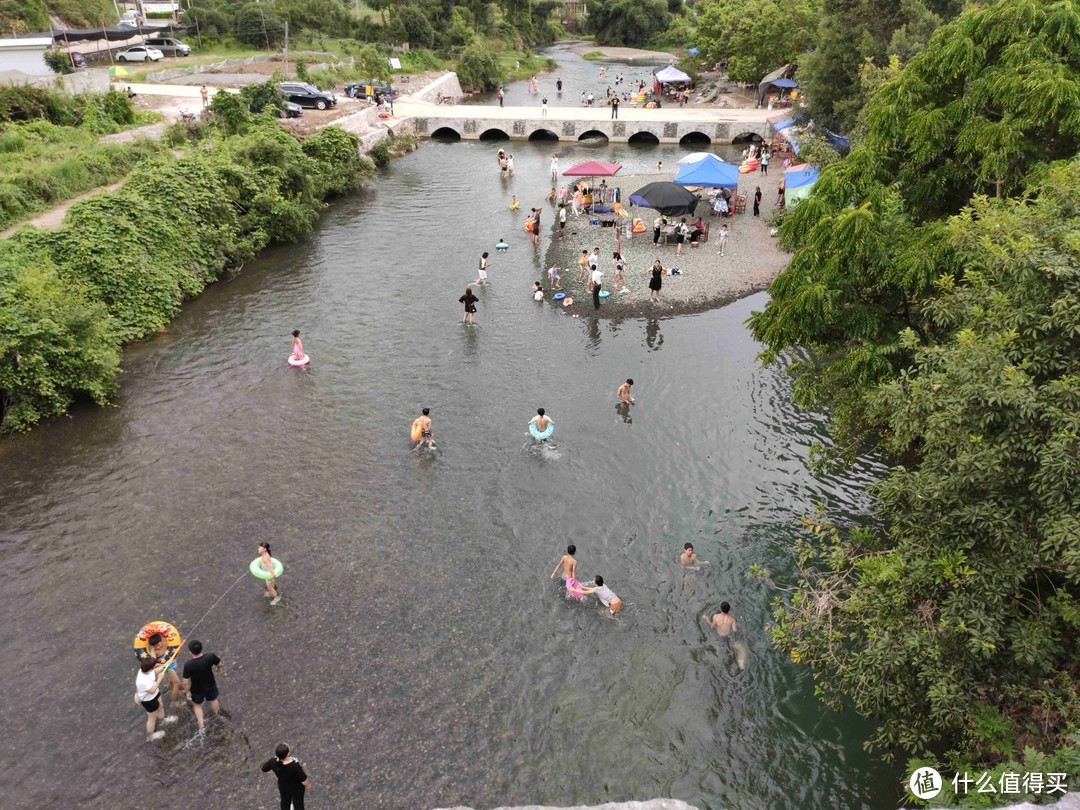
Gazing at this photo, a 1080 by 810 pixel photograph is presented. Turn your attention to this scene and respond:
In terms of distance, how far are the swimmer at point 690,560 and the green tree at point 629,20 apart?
110734 mm

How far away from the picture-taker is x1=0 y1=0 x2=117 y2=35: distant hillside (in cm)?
6569

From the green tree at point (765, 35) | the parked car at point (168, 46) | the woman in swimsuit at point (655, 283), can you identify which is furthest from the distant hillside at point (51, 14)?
the woman in swimsuit at point (655, 283)

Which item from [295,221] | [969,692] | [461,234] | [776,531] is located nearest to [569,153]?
[461,234]

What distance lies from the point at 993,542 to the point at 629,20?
117 m

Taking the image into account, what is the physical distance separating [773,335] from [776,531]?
4.98 m

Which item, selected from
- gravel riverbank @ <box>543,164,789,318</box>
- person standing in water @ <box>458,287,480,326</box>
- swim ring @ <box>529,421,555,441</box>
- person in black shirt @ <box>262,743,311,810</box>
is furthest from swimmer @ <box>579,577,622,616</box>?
gravel riverbank @ <box>543,164,789,318</box>

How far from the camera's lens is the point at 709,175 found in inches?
1387

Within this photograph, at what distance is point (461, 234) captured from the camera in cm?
3553

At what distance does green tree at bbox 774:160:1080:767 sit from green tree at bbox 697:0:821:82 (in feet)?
176

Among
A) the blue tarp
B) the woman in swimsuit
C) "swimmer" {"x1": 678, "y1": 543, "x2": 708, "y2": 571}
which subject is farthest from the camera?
the blue tarp

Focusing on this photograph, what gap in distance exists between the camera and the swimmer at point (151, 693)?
1166 centimetres

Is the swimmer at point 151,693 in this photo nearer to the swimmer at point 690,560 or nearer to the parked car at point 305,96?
the swimmer at point 690,560

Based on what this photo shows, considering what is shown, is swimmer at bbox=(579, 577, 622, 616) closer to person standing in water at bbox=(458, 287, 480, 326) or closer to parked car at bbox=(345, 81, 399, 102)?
person standing in water at bbox=(458, 287, 480, 326)

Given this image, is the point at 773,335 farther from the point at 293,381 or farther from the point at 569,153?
the point at 569,153
